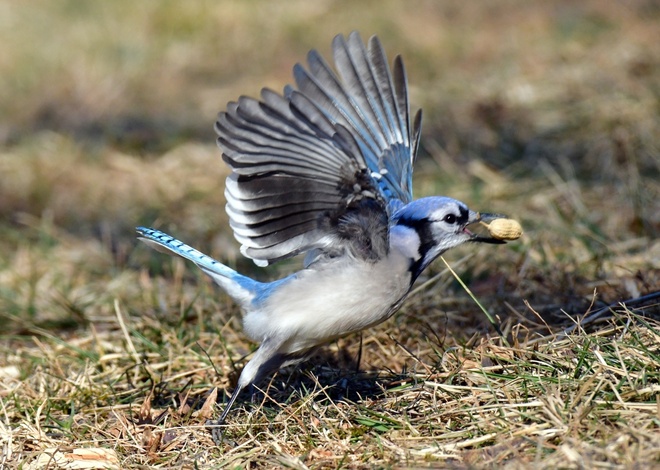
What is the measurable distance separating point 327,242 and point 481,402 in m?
0.76

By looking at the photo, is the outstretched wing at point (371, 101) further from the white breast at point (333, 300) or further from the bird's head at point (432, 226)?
the white breast at point (333, 300)

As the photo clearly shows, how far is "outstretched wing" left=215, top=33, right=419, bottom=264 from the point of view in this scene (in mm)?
2982

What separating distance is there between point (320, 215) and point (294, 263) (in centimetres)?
166

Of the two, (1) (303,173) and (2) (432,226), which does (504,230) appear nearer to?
(2) (432,226)

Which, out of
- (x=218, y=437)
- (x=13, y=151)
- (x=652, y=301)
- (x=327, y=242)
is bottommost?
(x=652, y=301)

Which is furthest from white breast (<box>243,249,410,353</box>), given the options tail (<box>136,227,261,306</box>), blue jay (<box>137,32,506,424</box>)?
tail (<box>136,227,261,306</box>)

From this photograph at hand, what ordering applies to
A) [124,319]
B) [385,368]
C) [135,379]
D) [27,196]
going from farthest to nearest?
[27,196] → [124,319] → [135,379] → [385,368]

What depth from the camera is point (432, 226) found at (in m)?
3.29

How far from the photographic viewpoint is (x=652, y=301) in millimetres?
3518

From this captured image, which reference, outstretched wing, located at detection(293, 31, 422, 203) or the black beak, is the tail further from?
the black beak

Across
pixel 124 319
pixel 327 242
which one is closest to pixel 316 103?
pixel 327 242

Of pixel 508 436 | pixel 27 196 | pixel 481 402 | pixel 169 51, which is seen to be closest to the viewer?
pixel 508 436

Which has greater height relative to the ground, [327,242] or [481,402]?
[327,242]

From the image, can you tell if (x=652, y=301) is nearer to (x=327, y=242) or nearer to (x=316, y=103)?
(x=327, y=242)
